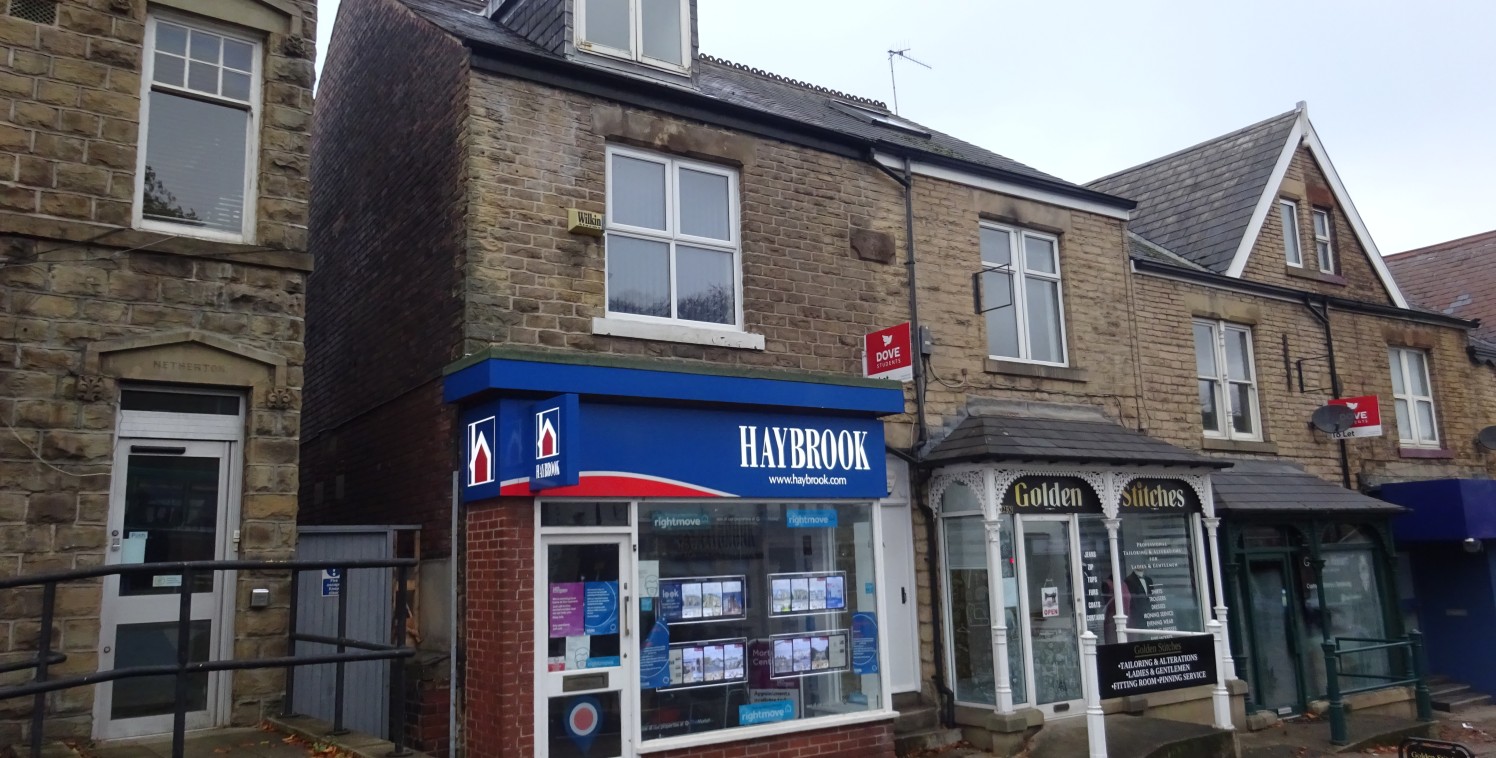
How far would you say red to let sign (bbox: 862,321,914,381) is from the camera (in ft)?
36.7

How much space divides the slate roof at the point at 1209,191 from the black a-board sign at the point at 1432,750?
867cm

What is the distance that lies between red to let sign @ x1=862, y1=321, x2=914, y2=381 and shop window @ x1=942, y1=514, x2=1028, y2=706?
142cm

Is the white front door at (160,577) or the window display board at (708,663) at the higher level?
the white front door at (160,577)

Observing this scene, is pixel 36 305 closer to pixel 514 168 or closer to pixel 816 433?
pixel 514 168

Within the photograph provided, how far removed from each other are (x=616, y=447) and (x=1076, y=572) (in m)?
5.76

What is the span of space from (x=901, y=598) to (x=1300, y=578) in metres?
6.62

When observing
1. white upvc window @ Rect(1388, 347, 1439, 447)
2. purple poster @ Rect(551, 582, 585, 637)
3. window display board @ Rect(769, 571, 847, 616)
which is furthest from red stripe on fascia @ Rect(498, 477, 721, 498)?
white upvc window @ Rect(1388, 347, 1439, 447)

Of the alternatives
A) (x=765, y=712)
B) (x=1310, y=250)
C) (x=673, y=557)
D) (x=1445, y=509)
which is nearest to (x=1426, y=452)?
(x=1445, y=509)

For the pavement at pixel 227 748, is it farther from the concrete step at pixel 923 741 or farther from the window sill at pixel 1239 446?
the window sill at pixel 1239 446

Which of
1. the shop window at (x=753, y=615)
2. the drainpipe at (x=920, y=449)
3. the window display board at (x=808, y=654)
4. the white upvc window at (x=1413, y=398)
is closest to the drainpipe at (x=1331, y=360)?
the white upvc window at (x=1413, y=398)

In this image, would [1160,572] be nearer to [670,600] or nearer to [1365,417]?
[1365,417]

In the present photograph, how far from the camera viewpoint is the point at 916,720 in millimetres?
11023

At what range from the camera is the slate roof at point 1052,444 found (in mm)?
11133

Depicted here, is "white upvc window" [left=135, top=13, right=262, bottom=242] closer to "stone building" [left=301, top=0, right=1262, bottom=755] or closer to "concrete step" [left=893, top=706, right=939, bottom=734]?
"stone building" [left=301, top=0, right=1262, bottom=755]
